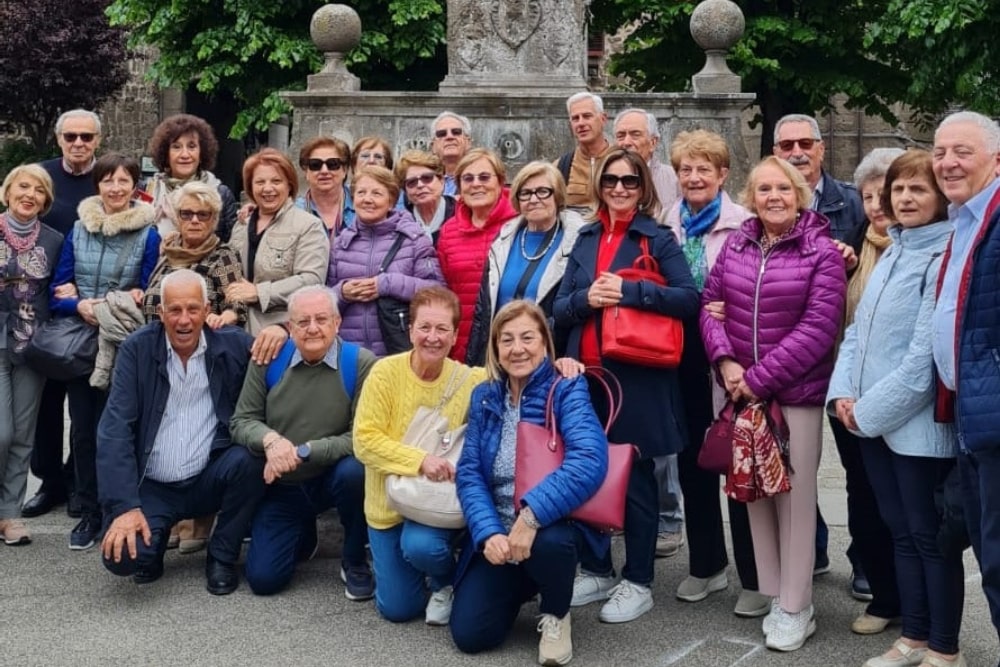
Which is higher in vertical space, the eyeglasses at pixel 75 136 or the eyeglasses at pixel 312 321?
the eyeglasses at pixel 75 136

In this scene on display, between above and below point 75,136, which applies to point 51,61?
above

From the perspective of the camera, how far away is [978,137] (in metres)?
4.38

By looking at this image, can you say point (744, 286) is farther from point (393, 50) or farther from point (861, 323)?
point (393, 50)

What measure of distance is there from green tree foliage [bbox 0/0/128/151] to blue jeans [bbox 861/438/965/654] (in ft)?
77.7

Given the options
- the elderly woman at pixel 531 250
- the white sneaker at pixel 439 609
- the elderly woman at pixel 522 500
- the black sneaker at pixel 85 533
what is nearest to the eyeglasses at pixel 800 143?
the elderly woman at pixel 531 250

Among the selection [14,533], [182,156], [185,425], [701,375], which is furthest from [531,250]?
[14,533]

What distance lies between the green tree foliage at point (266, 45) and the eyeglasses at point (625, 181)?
1398 centimetres

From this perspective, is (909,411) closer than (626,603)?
Yes

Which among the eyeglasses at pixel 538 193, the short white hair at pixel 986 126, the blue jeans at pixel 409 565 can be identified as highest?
the short white hair at pixel 986 126

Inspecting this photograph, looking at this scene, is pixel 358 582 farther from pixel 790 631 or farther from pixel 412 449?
pixel 790 631

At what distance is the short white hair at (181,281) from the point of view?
5848 mm

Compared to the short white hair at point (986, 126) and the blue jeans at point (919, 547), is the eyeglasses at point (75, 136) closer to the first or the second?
the blue jeans at point (919, 547)

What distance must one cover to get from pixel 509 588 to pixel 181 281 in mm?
2043

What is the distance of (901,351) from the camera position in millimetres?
4734
